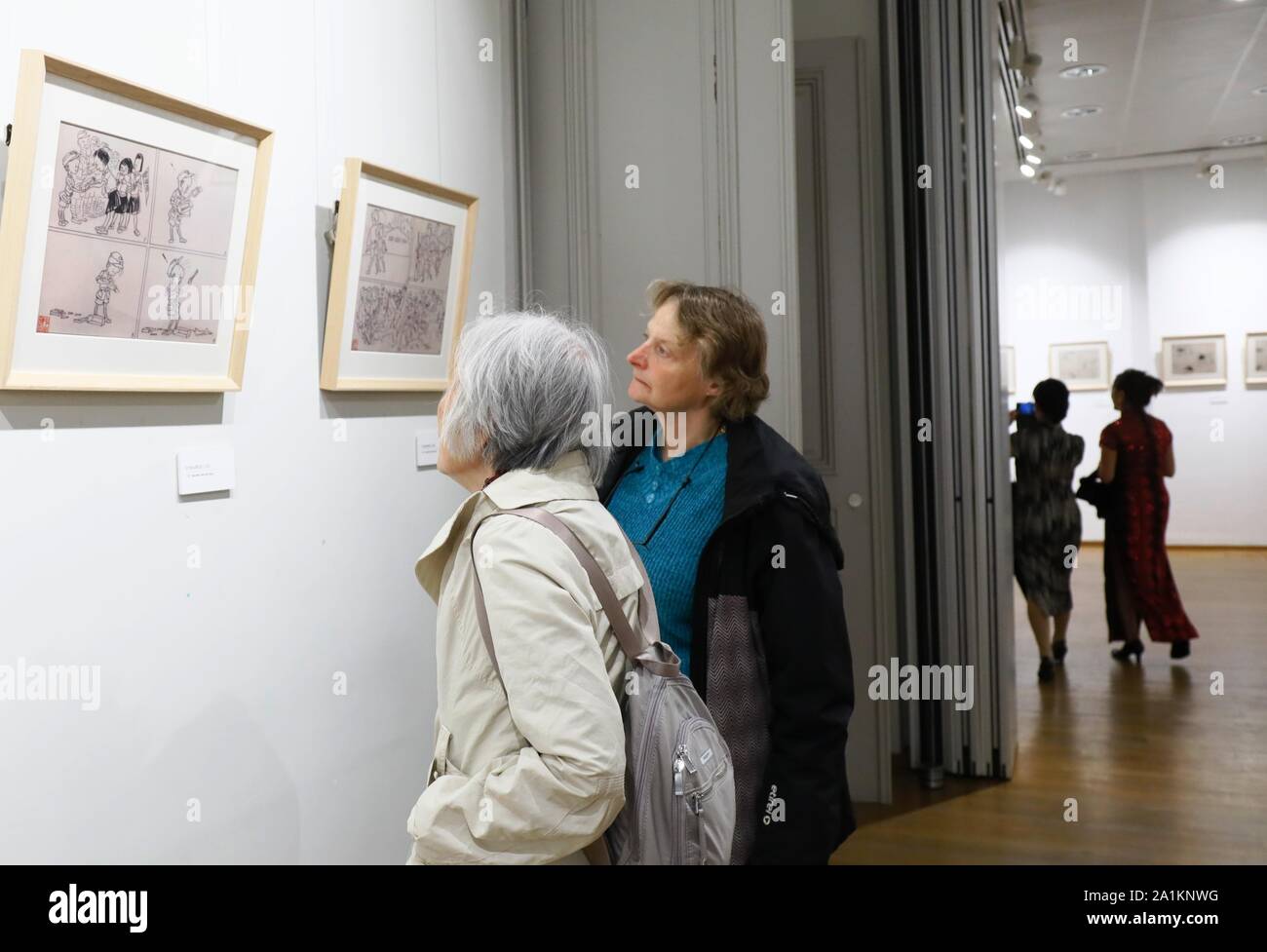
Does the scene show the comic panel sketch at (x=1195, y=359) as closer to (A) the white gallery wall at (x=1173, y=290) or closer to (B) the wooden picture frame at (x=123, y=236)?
(A) the white gallery wall at (x=1173, y=290)

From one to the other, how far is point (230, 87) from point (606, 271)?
5.21 ft

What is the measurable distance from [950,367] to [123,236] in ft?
12.7

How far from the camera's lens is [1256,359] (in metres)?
12.4

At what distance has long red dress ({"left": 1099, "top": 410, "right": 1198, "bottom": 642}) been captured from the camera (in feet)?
24.2

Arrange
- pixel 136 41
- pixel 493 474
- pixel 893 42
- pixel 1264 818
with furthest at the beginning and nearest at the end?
pixel 893 42, pixel 1264 818, pixel 136 41, pixel 493 474

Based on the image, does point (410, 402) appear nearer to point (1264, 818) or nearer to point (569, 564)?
point (569, 564)

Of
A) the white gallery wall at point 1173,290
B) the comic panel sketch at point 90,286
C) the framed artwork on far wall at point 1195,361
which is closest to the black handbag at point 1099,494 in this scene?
the white gallery wall at point 1173,290

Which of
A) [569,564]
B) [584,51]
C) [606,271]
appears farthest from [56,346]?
[584,51]

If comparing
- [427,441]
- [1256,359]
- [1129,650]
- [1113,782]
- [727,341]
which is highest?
[1256,359]

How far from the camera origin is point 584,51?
3.66 meters

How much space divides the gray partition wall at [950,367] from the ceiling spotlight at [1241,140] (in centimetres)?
821

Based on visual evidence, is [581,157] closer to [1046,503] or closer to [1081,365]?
[1046,503]

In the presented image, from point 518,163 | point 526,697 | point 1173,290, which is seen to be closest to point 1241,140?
point 1173,290

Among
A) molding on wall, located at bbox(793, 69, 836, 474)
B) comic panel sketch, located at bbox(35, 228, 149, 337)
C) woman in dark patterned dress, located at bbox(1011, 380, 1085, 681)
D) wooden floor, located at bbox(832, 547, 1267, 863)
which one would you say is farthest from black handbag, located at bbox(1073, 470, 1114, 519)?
comic panel sketch, located at bbox(35, 228, 149, 337)
